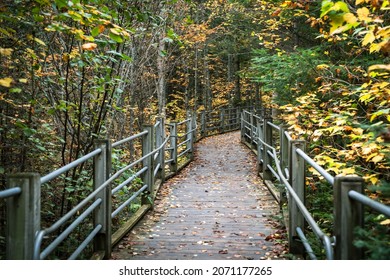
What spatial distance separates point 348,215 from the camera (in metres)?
2.94

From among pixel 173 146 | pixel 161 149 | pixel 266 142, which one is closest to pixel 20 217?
pixel 161 149

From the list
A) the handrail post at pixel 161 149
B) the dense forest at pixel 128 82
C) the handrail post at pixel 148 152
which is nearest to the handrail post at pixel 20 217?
the dense forest at pixel 128 82

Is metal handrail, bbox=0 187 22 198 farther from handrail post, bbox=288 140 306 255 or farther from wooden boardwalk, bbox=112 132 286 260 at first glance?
handrail post, bbox=288 140 306 255

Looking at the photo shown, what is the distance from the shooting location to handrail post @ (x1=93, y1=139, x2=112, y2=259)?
4.83 metres

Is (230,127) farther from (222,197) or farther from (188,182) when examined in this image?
(222,197)

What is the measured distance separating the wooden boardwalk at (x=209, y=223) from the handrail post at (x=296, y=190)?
237mm

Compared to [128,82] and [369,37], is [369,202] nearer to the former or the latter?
[369,37]

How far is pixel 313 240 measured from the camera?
17.6 ft

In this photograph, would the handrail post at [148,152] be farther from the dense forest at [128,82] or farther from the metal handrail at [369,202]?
the metal handrail at [369,202]

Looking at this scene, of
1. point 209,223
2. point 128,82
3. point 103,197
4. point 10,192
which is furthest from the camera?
point 128,82

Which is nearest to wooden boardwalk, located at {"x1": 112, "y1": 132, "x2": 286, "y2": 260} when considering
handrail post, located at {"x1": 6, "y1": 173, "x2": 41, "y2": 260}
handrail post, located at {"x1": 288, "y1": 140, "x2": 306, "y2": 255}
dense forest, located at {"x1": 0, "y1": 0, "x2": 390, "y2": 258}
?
handrail post, located at {"x1": 288, "y1": 140, "x2": 306, "y2": 255}

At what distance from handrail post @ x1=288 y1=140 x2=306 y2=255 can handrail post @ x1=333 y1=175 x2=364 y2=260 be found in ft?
6.52

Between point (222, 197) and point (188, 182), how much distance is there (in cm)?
188

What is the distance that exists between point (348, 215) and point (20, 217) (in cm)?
232
